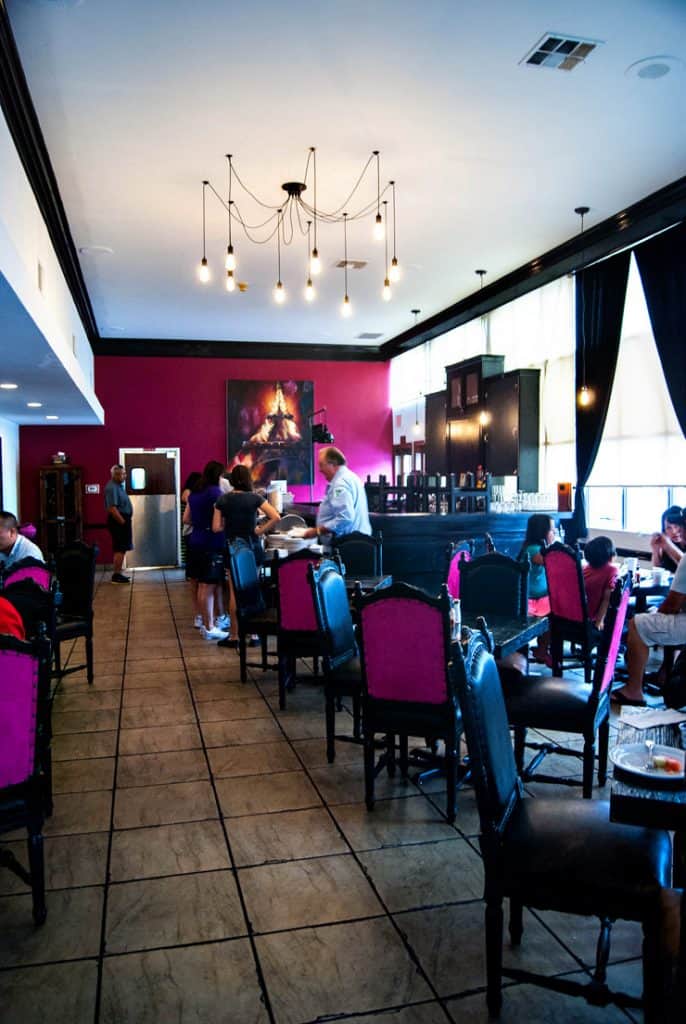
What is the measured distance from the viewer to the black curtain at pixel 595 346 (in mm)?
7828

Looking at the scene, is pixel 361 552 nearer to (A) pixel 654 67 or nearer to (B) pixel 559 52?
(B) pixel 559 52

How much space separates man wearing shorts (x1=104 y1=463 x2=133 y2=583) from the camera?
11156 millimetres

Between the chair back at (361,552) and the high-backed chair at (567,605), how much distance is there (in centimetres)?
144

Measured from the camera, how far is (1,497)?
10.5 meters

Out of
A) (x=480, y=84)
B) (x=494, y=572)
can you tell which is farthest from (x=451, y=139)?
(x=494, y=572)

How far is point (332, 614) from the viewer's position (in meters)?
4.00

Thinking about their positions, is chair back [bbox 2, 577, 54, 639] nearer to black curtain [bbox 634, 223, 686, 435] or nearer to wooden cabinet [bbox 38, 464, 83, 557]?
black curtain [bbox 634, 223, 686, 435]

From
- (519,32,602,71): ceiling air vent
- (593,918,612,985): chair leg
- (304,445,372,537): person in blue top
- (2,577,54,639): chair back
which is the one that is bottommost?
(593,918,612,985): chair leg

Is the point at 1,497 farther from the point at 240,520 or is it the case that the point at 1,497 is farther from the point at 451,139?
the point at 451,139

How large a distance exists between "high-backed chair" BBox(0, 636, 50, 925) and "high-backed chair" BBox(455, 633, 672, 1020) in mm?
1431

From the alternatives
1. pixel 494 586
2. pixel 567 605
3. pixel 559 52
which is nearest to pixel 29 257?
pixel 559 52

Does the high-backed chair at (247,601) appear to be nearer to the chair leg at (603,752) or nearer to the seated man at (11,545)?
the seated man at (11,545)

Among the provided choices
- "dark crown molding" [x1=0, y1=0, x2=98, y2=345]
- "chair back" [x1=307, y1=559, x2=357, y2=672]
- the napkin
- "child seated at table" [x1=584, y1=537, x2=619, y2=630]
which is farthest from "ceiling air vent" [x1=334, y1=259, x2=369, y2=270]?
the napkin

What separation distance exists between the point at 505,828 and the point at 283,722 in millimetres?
2701
